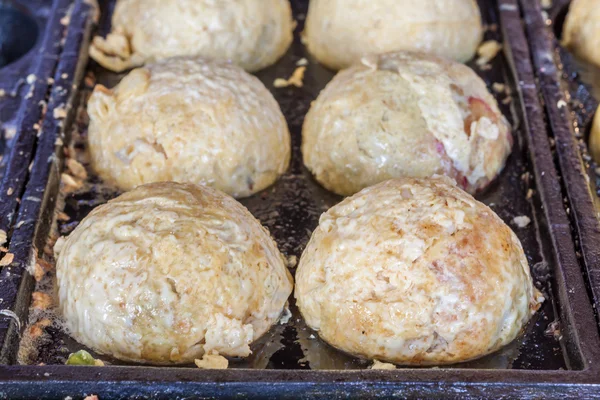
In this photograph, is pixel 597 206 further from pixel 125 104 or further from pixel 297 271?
pixel 125 104

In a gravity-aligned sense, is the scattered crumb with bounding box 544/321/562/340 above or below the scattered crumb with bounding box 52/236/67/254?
below

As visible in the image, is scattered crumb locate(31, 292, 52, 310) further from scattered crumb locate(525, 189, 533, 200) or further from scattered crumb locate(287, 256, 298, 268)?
scattered crumb locate(525, 189, 533, 200)

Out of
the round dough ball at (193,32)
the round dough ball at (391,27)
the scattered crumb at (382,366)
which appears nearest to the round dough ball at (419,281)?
the scattered crumb at (382,366)

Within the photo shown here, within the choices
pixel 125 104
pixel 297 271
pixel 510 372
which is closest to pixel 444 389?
pixel 510 372

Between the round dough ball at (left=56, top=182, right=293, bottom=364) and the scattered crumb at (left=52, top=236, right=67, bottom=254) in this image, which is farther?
the scattered crumb at (left=52, top=236, right=67, bottom=254)

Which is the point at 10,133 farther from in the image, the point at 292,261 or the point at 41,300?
the point at 292,261

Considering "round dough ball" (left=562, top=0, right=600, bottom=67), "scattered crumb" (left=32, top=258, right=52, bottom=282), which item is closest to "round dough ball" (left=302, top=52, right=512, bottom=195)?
"round dough ball" (left=562, top=0, right=600, bottom=67)
